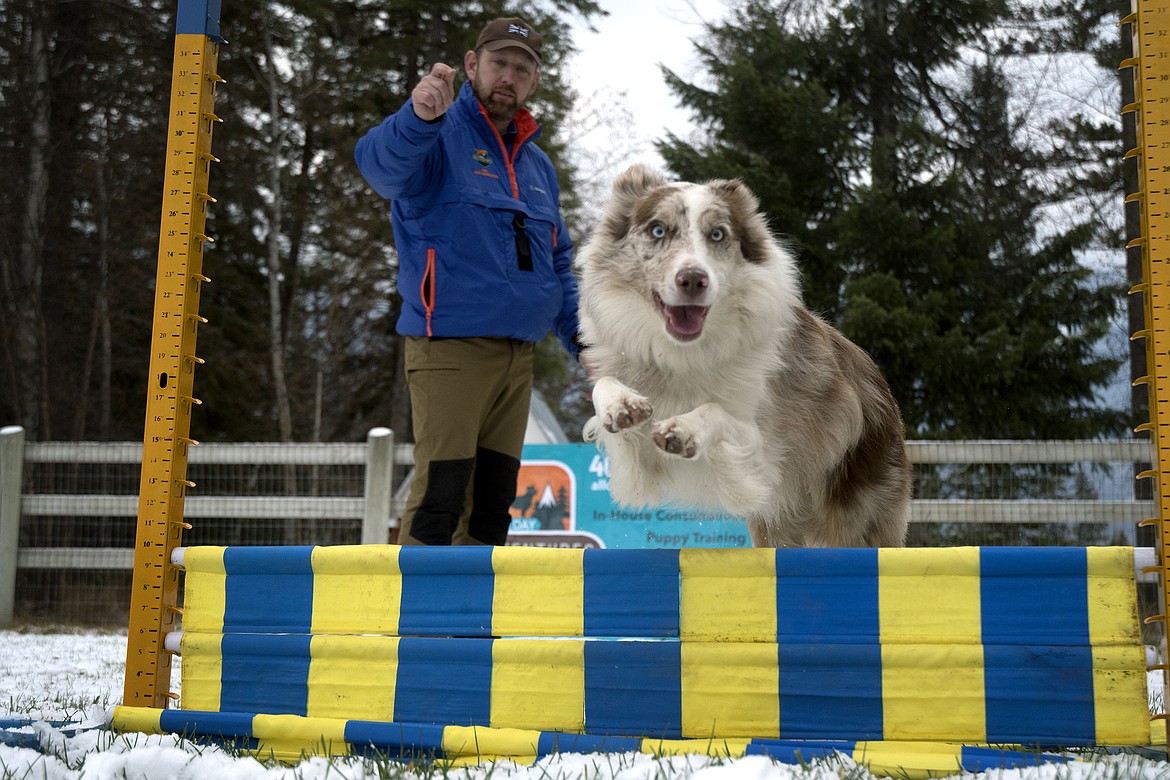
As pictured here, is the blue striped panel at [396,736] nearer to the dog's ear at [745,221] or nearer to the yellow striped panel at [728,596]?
the yellow striped panel at [728,596]

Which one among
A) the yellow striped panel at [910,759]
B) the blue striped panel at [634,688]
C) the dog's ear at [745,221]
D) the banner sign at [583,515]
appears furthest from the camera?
the banner sign at [583,515]

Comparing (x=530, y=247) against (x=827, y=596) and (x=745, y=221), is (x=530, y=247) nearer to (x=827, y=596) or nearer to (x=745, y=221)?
(x=745, y=221)

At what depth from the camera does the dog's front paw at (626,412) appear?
2621 mm

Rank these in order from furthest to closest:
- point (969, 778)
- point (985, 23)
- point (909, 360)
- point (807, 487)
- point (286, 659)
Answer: point (985, 23) < point (909, 360) < point (807, 487) < point (286, 659) < point (969, 778)

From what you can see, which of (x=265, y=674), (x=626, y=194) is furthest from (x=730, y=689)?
(x=626, y=194)

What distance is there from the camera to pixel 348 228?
14617 mm

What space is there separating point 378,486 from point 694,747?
18.4 feet

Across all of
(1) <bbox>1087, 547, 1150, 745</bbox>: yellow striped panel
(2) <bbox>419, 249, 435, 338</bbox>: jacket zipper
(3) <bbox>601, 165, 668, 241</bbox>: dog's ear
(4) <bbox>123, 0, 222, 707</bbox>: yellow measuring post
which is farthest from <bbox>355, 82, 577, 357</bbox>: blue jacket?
(1) <bbox>1087, 547, 1150, 745</bbox>: yellow striped panel

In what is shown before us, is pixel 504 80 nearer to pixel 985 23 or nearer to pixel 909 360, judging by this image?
pixel 909 360

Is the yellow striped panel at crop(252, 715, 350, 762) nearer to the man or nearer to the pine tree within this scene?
the man

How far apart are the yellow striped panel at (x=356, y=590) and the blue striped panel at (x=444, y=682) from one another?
12 centimetres

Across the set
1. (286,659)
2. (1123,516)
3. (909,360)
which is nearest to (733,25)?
(909,360)

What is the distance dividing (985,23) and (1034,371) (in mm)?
4791

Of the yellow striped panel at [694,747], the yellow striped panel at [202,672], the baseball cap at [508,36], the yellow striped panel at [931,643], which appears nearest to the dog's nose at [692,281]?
the yellow striped panel at [931,643]
